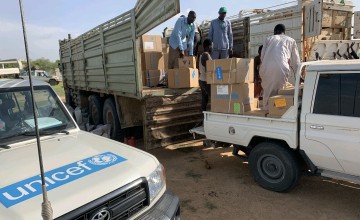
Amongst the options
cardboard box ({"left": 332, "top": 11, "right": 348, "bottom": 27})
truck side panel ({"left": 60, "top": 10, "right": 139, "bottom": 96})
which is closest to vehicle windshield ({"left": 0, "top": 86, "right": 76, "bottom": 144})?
truck side panel ({"left": 60, "top": 10, "right": 139, "bottom": 96})

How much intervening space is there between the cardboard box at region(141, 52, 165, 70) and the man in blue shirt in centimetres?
25

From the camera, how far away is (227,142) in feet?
14.3

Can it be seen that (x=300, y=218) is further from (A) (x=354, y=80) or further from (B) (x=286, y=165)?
(A) (x=354, y=80)

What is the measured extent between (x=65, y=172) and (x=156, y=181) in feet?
2.31

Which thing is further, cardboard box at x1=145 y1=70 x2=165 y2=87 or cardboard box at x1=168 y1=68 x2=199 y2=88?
cardboard box at x1=145 y1=70 x2=165 y2=87

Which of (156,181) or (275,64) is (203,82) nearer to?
(275,64)

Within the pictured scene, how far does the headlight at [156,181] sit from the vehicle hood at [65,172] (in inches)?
1.9

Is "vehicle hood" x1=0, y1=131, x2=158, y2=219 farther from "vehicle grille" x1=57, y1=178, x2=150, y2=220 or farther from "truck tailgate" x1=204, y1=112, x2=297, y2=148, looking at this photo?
"truck tailgate" x1=204, y1=112, x2=297, y2=148

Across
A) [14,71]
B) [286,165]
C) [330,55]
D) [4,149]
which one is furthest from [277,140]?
A: [330,55]

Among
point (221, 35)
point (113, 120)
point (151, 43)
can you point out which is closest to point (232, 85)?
point (221, 35)

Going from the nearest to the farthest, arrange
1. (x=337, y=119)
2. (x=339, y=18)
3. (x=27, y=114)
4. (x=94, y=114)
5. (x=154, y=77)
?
(x=27, y=114), (x=337, y=119), (x=154, y=77), (x=94, y=114), (x=339, y=18)

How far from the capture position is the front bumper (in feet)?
7.33

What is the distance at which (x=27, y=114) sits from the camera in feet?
9.68

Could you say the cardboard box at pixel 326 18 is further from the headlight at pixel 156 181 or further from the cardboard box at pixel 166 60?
the headlight at pixel 156 181
